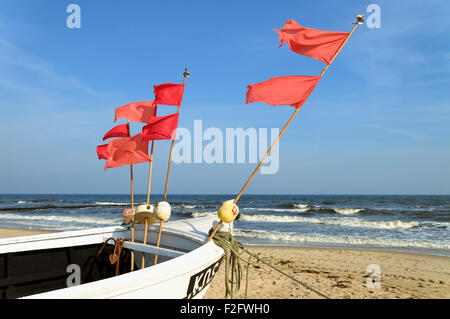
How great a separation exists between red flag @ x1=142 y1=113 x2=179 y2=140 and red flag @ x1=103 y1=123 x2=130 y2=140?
2.06ft

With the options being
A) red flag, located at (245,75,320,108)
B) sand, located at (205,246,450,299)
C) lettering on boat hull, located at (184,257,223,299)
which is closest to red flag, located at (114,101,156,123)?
red flag, located at (245,75,320,108)

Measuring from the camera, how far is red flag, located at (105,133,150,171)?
3670mm

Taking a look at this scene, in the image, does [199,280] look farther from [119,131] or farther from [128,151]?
[119,131]

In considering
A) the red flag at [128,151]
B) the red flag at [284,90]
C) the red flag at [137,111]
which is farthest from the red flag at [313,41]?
the red flag at [128,151]

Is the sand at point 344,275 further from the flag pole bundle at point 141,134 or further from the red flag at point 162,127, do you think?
the red flag at point 162,127

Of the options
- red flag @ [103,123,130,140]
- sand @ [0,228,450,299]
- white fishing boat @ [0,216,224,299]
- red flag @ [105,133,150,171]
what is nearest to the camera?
white fishing boat @ [0,216,224,299]

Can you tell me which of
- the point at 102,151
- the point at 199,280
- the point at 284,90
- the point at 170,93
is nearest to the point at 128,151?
the point at 102,151

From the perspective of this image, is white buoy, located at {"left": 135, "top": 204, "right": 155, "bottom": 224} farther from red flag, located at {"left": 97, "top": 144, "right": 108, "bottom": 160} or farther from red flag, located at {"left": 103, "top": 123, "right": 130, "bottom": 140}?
red flag, located at {"left": 103, "top": 123, "right": 130, "bottom": 140}

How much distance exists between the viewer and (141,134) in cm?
368

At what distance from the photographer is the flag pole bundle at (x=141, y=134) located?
11.6 feet

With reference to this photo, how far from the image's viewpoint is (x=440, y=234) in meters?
13.9

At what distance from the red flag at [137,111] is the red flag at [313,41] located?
5.86 ft

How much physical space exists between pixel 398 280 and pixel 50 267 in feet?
22.3
